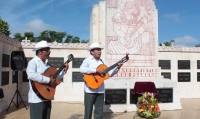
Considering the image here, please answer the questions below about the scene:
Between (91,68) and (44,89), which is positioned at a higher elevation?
(91,68)

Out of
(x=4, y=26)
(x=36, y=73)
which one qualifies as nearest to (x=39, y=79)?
(x=36, y=73)

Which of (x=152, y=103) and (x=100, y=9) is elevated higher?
(x=100, y=9)

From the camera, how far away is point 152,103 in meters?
5.63

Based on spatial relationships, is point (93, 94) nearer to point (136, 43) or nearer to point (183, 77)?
point (136, 43)

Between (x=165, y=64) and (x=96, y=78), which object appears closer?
(x=96, y=78)

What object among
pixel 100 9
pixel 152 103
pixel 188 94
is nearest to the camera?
pixel 152 103

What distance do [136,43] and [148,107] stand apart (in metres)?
2.49

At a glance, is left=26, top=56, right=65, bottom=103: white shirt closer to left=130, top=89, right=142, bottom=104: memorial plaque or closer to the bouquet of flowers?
the bouquet of flowers

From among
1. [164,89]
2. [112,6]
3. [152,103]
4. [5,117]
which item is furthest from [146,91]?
[5,117]

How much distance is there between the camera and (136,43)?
7211mm

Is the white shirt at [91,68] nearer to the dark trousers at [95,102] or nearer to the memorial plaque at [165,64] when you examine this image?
the dark trousers at [95,102]

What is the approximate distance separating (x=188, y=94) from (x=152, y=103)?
501cm

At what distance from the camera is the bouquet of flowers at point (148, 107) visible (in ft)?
18.1

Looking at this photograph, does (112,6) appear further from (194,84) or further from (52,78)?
(194,84)
